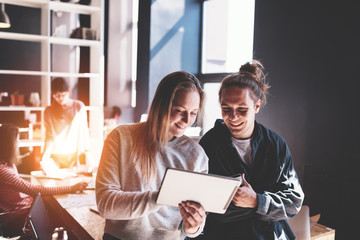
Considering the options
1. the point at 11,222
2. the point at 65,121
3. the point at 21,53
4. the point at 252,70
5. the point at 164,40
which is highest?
the point at 164,40

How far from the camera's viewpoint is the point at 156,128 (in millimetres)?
1281

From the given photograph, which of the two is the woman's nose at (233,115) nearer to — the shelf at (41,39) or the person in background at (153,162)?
the person in background at (153,162)

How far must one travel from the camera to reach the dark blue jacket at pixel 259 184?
1.54 metres

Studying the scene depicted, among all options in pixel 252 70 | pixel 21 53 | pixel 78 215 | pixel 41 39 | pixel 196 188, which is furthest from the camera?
pixel 21 53

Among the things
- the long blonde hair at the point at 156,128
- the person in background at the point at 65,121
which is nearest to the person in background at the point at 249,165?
the long blonde hair at the point at 156,128

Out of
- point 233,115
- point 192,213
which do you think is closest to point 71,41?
point 233,115

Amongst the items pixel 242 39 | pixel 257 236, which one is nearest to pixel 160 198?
pixel 257 236

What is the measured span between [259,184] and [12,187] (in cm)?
182

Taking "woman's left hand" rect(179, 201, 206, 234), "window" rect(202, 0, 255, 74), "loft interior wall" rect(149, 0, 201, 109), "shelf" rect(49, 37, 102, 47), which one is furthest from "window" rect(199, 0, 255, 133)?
"woman's left hand" rect(179, 201, 206, 234)

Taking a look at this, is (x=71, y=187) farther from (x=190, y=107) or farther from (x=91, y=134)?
(x=91, y=134)

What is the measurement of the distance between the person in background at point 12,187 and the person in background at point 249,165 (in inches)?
47.5

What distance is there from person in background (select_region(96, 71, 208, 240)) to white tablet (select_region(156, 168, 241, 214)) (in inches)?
1.5

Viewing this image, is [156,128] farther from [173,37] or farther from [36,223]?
[173,37]

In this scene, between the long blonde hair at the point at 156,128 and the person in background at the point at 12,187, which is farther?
the person in background at the point at 12,187
